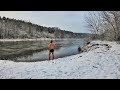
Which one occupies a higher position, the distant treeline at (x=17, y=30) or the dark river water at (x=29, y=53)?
the distant treeline at (x=17, y=30)

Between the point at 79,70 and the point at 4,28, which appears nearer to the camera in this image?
the point at 79,70

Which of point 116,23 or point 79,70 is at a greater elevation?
point 116,23

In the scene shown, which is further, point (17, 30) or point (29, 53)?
point (17, 30)

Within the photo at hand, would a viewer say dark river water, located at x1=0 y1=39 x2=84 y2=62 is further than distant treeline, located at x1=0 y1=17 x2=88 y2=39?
No

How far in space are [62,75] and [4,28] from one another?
136 meters

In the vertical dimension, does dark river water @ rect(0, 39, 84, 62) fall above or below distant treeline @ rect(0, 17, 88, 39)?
below

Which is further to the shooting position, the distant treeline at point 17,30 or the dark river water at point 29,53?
the distant treeline at point 17,30
